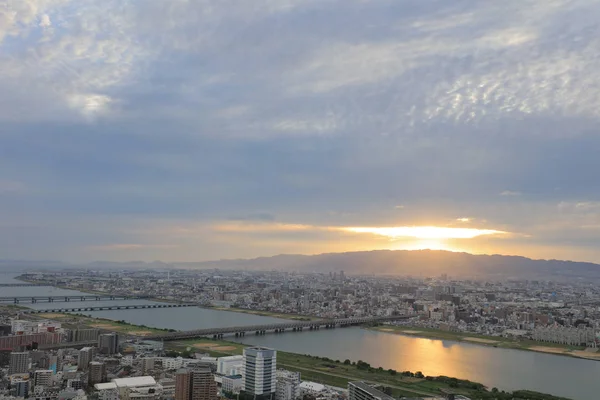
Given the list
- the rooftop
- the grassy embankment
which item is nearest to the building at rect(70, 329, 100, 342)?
the grassy embankment

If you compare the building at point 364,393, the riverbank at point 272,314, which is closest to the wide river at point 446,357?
the riverbank at point 272,314

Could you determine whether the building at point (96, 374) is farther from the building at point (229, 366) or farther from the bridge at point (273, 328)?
the bridge at point (273, 328)

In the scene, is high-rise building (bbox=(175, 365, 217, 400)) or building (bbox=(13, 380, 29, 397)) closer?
high-rise building (bbox=(175, 365, 217, 400))

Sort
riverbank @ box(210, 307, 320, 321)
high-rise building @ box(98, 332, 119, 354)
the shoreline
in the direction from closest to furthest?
high-rise building @ box(98, 332, 119, 354) → the shoreline → riverbank @ box(210, 307, 320, 321)

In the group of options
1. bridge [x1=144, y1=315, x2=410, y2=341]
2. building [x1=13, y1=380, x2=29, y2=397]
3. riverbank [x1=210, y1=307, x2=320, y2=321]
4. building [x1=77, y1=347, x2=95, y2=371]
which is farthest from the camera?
riverbank [x1=210, y1=307, x2=320, y2=321]

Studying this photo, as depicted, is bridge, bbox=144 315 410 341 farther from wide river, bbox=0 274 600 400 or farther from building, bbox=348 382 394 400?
building, bbox=348 382 394 400

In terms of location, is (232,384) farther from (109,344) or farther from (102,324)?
(102,324)
